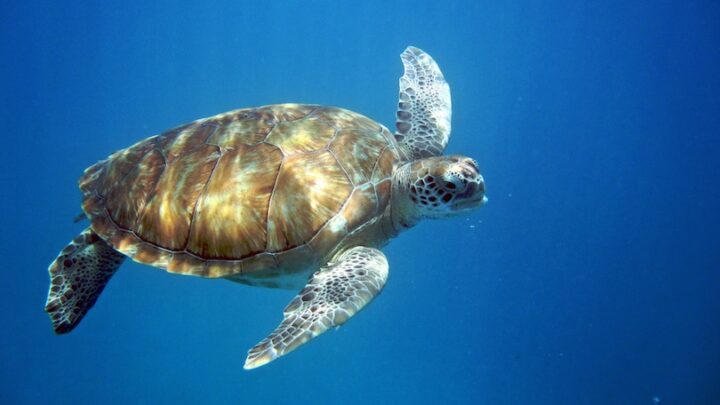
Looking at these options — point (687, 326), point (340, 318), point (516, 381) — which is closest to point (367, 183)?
point (340, 318)

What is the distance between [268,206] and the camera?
135 inches

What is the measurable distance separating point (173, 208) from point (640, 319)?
25686 mm

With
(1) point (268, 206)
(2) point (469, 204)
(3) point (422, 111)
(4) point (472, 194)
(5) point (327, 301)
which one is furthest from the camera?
(3) point (422, 111)

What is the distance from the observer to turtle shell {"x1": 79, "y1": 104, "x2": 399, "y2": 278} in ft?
11.2

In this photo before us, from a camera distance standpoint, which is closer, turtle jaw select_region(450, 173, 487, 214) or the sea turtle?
the sea turtle

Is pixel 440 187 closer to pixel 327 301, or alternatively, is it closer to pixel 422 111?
pixel 327 301

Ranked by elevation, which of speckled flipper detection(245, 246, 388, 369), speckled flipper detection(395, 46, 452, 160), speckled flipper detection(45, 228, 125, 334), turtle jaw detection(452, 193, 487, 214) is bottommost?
speckled flipper detection(45, 228, 125, 334)

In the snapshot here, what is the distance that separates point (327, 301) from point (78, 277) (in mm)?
2707

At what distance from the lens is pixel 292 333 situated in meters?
2.71

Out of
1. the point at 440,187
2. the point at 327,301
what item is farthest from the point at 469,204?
the point at 327,301

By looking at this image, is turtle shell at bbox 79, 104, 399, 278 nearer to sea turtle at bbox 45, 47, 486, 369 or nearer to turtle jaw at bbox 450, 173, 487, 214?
sea turtle at bbox 45, 47, 486, 369

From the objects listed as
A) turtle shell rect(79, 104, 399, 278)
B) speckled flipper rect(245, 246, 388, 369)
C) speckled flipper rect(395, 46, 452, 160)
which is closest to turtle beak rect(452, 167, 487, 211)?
turtle shell rect(79, 104, 399, 278)

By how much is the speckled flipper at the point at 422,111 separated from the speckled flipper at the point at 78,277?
3296 mm

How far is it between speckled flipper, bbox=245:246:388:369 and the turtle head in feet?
2.00
